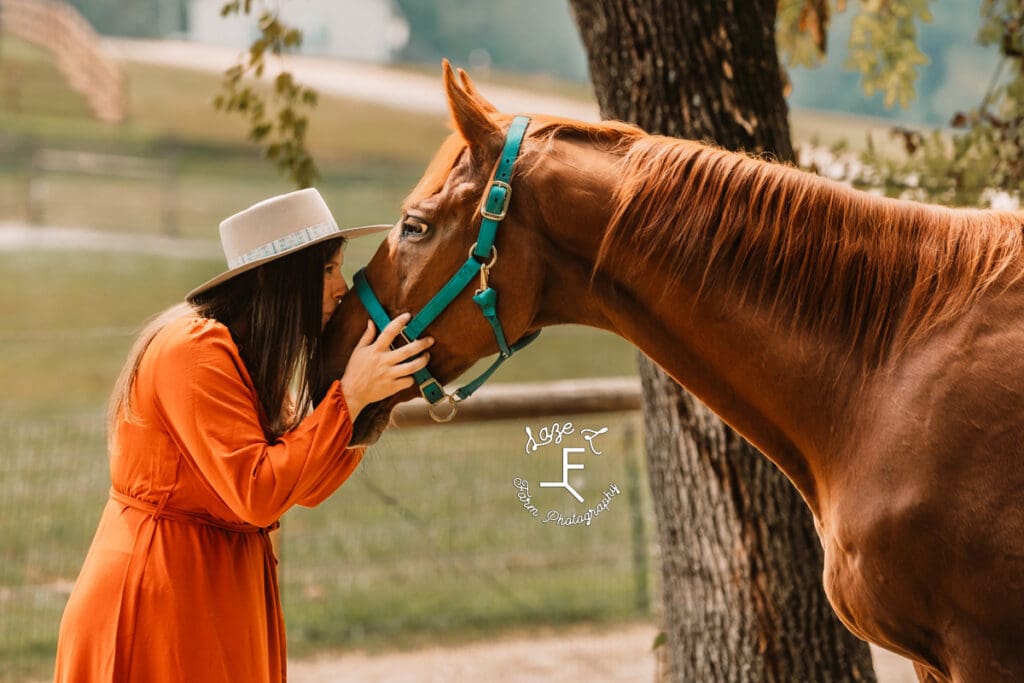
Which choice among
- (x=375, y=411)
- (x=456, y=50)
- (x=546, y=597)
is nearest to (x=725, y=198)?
(x=375, y=411)

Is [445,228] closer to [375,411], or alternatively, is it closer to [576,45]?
[375,411]

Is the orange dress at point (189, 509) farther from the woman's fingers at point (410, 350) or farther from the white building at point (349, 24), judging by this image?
the white building at point (349, 24)

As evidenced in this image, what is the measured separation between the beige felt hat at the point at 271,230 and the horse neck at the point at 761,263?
54cm

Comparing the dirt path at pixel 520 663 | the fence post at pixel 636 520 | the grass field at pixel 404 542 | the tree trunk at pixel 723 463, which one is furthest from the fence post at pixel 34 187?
A: the tree trunk at pixel 723 463

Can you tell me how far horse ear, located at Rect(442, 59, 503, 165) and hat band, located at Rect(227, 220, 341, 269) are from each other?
384 millimetres

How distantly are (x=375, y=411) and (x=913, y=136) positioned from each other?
2.47 m

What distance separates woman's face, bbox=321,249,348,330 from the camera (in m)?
2.09

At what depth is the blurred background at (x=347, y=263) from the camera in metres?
5.04

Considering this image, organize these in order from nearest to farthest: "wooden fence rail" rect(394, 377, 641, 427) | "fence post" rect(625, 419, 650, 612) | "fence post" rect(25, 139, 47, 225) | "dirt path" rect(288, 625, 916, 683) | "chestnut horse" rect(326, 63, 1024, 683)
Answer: "chestnut horse" rect(326, 63, 1024, 683) → "wooden fence rail" rect(394, 377, 641, 427) → "dirt path" rect(288, 625, 916, 683) → "fence post" rect(625, 419, 650, 612) → "fence post" rect(25, 139, 47, 225)

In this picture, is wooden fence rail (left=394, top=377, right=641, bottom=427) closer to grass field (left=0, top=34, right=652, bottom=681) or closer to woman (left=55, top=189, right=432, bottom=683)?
grass field (left=0, top=34, right=652, bottom=681)

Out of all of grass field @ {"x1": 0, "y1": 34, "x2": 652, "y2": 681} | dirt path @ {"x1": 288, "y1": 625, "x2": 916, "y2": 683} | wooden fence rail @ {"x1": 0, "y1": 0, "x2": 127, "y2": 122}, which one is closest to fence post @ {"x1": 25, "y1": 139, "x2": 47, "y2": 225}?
wooden fence rail @ {"x1": 0, "y1": 0, "x2": 127, "y2": 122}

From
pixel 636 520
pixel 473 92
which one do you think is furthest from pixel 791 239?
pixel 636 520

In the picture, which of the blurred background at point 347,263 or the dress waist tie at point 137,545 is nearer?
the dress waist tie at point 137,545

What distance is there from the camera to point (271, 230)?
80.2 inches
